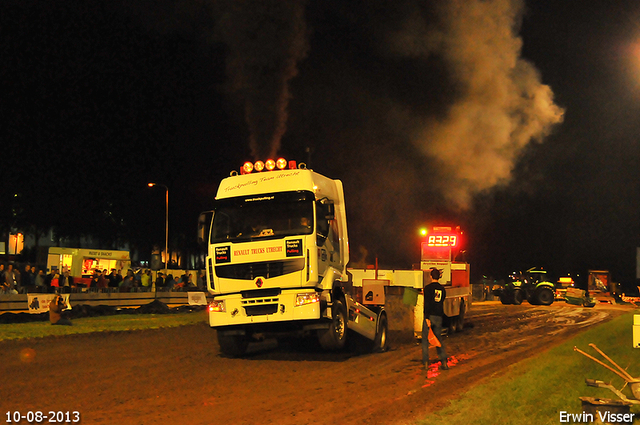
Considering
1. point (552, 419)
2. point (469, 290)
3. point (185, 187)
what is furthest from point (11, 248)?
point (552, 419)

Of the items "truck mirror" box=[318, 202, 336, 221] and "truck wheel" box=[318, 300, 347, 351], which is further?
"truck wheel" box=[318, 300, 347, 351]

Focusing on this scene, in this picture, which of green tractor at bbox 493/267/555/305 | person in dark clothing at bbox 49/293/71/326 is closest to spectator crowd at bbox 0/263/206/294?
person in dark clothing at bbox 49/293/71/326

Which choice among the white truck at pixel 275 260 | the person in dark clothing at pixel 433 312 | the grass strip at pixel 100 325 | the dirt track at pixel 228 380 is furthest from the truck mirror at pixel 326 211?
the grass strip at pixel 100 325

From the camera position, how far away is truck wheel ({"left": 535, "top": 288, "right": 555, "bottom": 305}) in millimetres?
35375

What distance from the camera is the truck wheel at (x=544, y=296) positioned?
116 feet

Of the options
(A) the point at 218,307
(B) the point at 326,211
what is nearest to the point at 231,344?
(A) the point at 218,307

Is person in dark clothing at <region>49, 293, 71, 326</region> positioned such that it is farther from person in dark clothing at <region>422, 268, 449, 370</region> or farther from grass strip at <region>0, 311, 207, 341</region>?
person in dark clothing at <region>422, 268, 449, 370</region>

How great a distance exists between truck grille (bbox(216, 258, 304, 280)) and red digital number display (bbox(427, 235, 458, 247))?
933 cm

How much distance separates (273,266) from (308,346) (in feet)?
11.5

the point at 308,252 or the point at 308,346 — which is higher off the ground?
the point at 308,252

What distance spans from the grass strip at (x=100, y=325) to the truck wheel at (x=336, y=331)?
783 centimetres

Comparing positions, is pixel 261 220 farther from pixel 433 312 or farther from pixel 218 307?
pixel 433 312

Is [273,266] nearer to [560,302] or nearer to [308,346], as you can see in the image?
[308,346]

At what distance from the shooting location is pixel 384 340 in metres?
14.0
